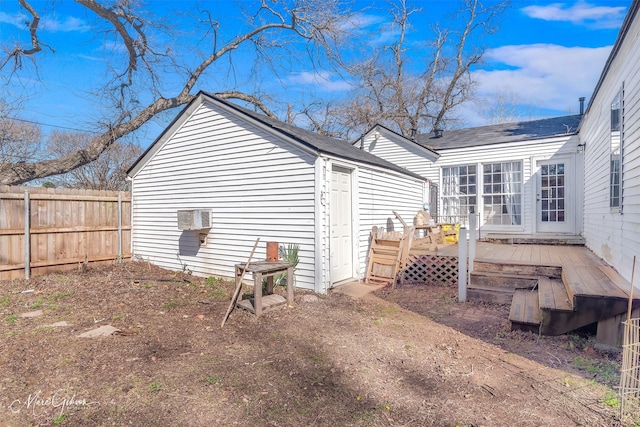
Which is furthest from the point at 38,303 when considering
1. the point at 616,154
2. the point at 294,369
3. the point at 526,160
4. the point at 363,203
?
the point at 526,160

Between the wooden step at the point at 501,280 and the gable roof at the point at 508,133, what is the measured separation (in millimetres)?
5834

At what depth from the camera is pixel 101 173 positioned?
14344 millimetres

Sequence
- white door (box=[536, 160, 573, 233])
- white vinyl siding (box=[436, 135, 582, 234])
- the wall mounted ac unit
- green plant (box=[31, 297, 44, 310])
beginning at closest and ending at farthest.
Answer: green plant (box=[31, 297, 44, 310])
the wall mounted ac unit
white vinyl siding (box=[436, 135, 582, 234])
white door (box=[536, 160, 573, 233])

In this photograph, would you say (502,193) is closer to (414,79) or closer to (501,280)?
(501,280)

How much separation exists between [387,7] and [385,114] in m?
5.83

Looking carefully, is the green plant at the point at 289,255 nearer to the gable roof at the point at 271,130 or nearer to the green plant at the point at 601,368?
the gable roof at the point at 271,130

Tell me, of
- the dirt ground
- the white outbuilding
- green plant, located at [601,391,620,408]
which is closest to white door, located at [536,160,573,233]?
the white outbuilding

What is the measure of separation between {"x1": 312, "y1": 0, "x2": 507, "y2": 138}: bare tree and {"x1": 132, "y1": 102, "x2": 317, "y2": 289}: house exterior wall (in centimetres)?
1378

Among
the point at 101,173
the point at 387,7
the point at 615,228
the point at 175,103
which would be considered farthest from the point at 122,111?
the point at 387,7

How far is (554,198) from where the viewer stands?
9742 millimetres

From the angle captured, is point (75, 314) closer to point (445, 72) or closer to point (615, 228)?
point (615, 228)

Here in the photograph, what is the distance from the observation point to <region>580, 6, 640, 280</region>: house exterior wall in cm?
398

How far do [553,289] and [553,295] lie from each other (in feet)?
1.49

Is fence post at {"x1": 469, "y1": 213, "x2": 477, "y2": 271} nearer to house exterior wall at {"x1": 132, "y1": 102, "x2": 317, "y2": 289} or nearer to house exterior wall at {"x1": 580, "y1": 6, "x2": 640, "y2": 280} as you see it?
house exterior wall at {"x1": 580, "y1": 6, "x2": 640, "y2": 280}
